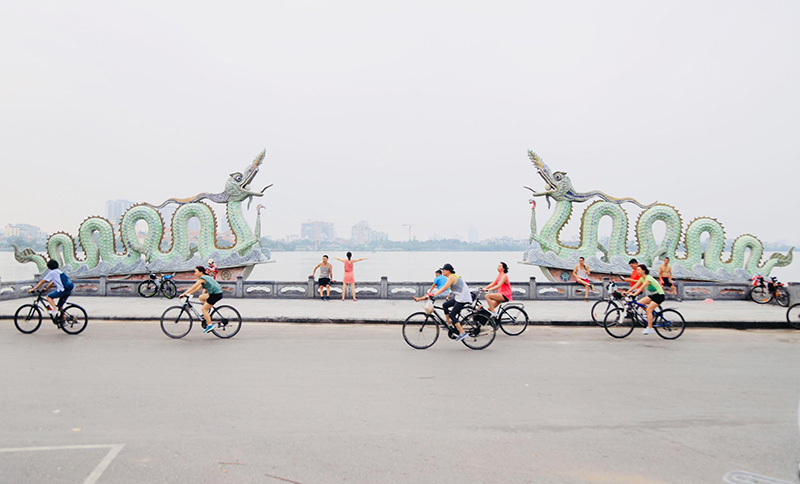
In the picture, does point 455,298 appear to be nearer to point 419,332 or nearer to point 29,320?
point 419,332

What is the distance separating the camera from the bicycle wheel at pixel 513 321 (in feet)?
35.2

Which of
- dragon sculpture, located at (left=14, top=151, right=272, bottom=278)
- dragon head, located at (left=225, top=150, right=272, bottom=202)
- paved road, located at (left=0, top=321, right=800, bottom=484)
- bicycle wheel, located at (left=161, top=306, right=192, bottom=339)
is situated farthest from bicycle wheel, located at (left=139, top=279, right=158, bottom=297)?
paved road, located at (left=0, top=321, right=800, bottom=484)

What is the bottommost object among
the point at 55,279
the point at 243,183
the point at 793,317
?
the point at 793,317

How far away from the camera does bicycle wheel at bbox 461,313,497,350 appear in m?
9.00

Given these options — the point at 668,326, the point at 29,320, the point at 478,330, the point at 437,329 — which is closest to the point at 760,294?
the point at 668,326

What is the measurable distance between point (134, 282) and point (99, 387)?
13.2 metres

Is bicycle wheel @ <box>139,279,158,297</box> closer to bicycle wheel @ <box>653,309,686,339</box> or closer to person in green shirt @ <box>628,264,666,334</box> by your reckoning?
person in green shirt @ <box>628,264,666,334</box>

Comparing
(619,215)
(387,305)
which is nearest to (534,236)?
(619,215)

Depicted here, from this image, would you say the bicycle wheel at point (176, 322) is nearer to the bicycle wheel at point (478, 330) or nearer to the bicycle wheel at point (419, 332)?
the bicycle wheel at point (419, 332)

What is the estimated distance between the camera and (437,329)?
29.4ft

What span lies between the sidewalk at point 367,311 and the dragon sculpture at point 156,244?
3204 mm

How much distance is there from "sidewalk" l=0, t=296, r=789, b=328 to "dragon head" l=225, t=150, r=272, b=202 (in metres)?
6.35

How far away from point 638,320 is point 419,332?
16.4ft

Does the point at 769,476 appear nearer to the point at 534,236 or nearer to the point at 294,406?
the point at 294,406
